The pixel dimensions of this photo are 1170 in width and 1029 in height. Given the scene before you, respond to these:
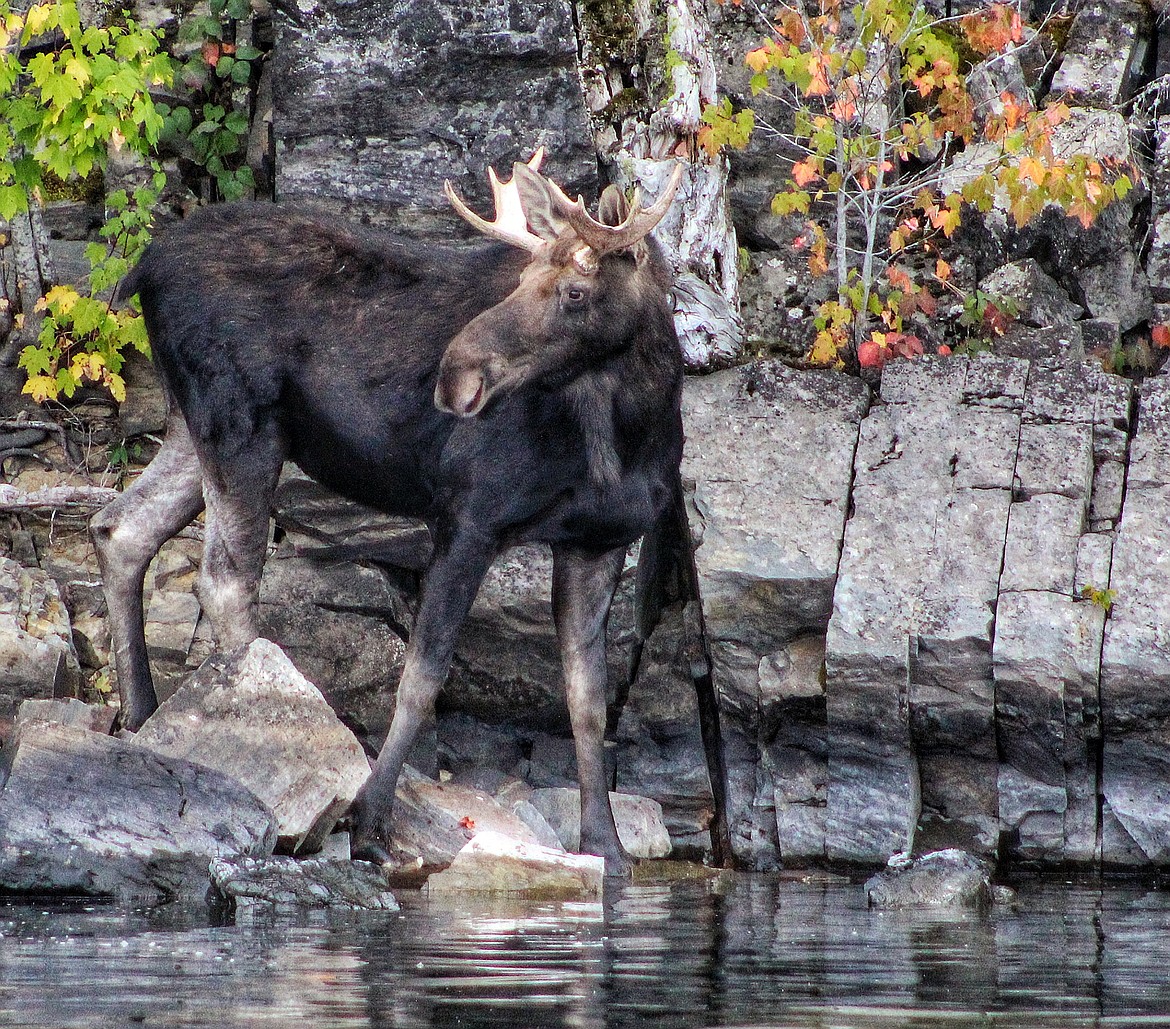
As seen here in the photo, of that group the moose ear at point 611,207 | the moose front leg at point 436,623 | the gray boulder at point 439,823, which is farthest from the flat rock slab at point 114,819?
the moose ear at point 611,207

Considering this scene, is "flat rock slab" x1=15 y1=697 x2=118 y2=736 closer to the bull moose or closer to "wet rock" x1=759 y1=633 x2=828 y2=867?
the bull moose

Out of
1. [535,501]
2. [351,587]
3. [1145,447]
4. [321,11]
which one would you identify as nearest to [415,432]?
[535,501]

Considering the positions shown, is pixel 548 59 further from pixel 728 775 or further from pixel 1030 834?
pixel 1030 834

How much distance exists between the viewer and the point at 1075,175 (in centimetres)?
875

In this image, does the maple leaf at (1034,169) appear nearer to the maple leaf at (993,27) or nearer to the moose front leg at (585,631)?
the maple leaf at (993,27)

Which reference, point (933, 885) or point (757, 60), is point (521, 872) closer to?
point (933, 885)

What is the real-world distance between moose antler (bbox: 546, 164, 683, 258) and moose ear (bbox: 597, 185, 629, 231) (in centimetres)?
12

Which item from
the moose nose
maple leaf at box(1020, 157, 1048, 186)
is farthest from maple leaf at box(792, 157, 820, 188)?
the moose nose

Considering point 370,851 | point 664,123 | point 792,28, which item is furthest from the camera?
point 792,28

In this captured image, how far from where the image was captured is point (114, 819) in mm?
5789

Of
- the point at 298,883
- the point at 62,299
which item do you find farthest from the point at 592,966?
the point at 62,299

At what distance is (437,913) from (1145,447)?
4508 mm

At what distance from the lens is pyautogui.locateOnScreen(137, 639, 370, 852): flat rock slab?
6.30m

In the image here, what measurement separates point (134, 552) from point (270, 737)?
194 cm
